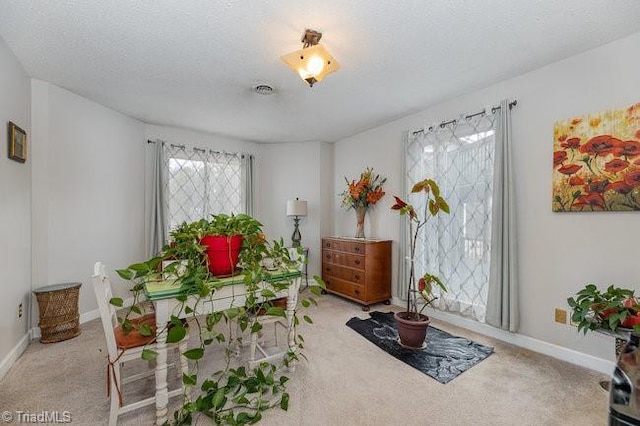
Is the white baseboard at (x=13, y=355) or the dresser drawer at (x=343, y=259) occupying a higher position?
the dresser drawer at (x=343, y=259)

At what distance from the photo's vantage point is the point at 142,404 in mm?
1592

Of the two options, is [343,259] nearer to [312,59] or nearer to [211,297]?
[211,297]

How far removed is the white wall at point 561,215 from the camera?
82.4 inches

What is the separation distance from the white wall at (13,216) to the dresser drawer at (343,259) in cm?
329

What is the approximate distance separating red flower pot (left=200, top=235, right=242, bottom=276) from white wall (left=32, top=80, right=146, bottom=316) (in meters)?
2.36

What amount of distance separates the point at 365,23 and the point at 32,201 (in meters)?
3.42

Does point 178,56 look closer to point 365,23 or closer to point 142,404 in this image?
point 365,23

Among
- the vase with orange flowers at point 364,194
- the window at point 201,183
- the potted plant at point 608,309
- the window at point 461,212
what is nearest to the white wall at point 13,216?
the window at point 201,183

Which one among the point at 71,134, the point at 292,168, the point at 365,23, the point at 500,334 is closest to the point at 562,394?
the point at 500,334

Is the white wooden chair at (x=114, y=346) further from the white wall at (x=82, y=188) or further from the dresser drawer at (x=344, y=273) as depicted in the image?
the dresser drawer at (x=344, y=273)

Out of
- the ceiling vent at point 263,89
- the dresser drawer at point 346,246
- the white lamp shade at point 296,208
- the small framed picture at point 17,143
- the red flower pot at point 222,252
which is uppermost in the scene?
the ceiling vent at point 263,89

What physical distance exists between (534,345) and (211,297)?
108 inches

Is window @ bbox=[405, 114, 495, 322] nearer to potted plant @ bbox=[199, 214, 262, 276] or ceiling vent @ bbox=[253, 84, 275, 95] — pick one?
ceiling vent @ bbox=[253, 84, 275, 95]

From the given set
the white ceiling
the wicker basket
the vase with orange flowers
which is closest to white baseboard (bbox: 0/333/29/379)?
the wicker basket
